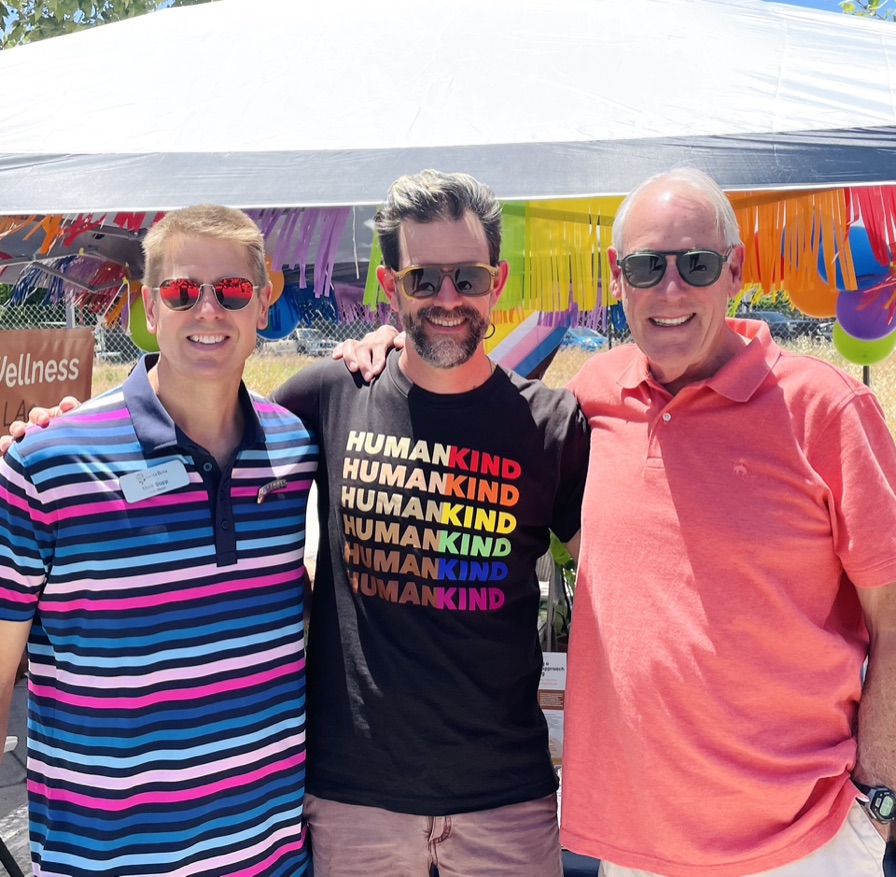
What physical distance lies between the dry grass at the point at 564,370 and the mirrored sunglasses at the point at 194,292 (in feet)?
26.7

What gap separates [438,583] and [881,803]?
1022mm

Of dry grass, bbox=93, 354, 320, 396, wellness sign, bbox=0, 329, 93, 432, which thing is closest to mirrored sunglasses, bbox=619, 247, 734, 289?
wellness sign, bbox=0, 329, 93, 432

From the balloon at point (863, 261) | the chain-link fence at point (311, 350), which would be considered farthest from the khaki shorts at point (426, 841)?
the chain-link fence at point (311, 350)

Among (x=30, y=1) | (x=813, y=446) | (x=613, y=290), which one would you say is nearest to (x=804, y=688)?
(x=813, y=446)

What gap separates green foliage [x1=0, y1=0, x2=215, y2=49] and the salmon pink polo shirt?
1102 centimetres

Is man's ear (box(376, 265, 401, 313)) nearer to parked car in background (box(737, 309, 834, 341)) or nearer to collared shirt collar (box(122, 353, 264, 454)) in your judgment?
collared shirt collar (box(122, 353, 264, 454))

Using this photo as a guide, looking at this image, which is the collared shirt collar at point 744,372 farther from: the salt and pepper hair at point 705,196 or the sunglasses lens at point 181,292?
the sunglasses lens at point 181,292

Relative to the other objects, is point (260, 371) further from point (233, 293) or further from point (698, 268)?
point (698, 268)

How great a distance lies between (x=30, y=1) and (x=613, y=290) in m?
11.6

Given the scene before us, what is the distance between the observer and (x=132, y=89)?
2.93 metres

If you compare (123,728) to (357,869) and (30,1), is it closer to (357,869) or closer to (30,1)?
(357,869)

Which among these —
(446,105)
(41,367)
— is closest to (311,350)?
(41,367)

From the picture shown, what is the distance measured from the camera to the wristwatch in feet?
5.95

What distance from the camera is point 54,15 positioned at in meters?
10.6
